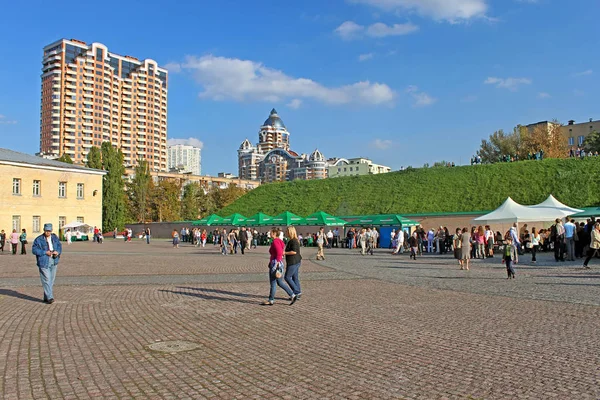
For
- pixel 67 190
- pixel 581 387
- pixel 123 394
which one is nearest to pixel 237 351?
pixel 123 394

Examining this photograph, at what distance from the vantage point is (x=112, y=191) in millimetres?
59500

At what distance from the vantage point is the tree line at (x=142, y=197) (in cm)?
5981

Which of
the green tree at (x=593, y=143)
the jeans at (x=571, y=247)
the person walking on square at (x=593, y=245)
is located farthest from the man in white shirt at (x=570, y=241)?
the green tree at (x=593, y=143)

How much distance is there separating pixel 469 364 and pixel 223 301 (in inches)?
244

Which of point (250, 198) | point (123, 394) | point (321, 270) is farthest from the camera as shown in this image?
point (250, 198)

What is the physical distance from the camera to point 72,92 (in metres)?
126

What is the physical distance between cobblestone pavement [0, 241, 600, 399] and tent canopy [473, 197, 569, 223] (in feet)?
41.1

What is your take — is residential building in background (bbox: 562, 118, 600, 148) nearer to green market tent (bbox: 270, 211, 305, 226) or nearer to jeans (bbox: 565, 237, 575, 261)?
green market tent (bbox: 270, 211, 305, 226)

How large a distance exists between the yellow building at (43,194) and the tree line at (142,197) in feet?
10.3

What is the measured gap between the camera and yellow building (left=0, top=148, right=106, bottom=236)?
160ft

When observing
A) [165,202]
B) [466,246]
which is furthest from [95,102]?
[466,246]

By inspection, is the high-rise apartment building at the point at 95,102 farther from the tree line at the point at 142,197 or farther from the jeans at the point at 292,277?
the jeans at the point at 292,277

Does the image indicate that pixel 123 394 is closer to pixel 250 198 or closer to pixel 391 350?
pixel 391 350

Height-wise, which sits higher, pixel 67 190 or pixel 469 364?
pixel 67 190
